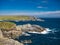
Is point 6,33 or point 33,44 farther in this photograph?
point 6,33

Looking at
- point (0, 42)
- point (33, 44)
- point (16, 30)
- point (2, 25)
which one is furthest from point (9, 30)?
point (0, 42)

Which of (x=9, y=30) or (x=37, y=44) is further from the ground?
(x=9, y=30)

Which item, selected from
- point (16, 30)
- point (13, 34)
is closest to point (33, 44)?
point (13, 34)

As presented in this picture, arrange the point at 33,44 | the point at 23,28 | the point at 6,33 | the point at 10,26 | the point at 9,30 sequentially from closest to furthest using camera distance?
the point at 33,44 → the point at 6,33 → the point at 9,30 → the point at 10,26 → the point at 23,28

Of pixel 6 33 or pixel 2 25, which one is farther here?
pixel 2 25

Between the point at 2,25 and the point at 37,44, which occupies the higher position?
the point at 2,25

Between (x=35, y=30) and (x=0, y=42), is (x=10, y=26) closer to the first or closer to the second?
(x=35, y=30)

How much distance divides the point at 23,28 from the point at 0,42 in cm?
5114

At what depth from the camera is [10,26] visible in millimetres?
102812

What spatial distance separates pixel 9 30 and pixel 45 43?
27.1m

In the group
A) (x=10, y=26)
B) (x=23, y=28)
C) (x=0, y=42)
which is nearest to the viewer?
(x=0, y=42)

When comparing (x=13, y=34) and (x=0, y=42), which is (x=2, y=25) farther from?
(x=0, y=42)

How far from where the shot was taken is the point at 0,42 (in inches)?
2314

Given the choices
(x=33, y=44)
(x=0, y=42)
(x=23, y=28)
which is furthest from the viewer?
(x=23, y=28)
